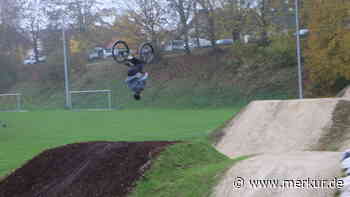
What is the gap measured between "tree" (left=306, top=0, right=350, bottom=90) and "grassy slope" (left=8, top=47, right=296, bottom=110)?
4522 mm

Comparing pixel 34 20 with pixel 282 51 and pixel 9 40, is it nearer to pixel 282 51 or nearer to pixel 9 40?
pixel 9 40

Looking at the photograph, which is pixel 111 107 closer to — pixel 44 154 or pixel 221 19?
pixel 221 19

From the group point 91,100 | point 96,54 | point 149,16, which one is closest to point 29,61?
point 96,54

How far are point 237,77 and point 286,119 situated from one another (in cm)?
3237

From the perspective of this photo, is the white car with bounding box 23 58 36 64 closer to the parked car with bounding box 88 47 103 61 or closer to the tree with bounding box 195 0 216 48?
the parked car with bounding box 88 47 103 61

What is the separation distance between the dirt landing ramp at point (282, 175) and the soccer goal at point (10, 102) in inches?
2042

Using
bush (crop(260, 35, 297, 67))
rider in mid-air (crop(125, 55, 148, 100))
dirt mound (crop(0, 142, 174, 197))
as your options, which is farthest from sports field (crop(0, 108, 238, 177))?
bush (crop(260, 35, 297, 67))

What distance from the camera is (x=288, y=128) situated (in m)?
21.6

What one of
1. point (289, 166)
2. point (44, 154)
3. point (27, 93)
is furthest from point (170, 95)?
Answer: point (289, 166)

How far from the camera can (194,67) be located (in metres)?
59.4

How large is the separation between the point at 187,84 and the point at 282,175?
1838 inches

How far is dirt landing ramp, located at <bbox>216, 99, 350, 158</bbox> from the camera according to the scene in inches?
776

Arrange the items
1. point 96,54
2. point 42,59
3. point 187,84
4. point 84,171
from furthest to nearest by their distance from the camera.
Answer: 1. point 42,59
2. point 96,54
3. point 187,84
4. point 84,171

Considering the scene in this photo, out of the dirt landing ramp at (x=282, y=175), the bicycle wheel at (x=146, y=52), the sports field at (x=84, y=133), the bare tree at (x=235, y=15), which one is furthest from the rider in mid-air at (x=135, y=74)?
the bare tree at (x=235, y=15)
